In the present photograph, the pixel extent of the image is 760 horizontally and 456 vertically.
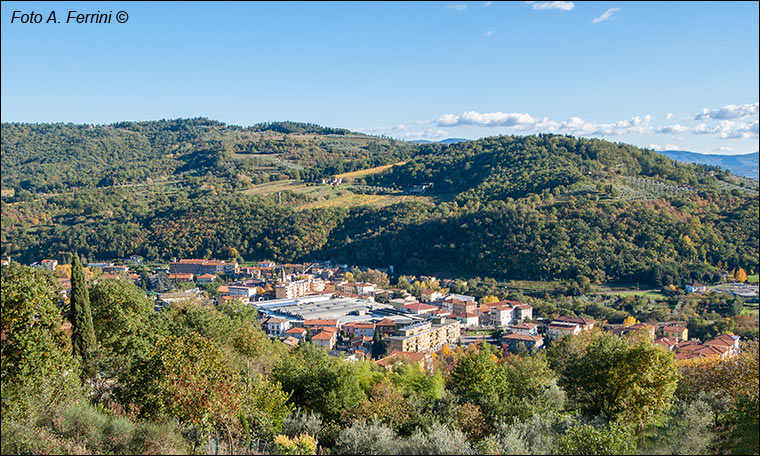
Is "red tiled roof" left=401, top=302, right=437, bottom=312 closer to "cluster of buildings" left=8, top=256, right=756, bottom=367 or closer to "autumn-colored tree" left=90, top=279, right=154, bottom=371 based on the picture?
"cluster of buildings" left=8, top=256, right=756, bottom=367

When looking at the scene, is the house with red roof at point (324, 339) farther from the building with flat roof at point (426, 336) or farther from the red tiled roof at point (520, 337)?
the red tiled roof at point (520, 337)

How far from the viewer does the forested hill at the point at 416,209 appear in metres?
46.9

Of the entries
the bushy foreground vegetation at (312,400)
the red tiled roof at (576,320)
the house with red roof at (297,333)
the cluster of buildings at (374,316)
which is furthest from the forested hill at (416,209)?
the bushy foreground vegetation at (312,400)

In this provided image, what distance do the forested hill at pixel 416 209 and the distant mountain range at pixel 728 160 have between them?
101 feet

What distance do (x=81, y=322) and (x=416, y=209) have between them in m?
55.0

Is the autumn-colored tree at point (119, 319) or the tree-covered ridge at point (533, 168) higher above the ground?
the tree-covered ridge at point (533, 168)

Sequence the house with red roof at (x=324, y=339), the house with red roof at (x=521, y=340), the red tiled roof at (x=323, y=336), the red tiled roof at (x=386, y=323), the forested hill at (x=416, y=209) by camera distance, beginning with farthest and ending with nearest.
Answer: the forested hill at (x=416, y=209) < the red tiled roof at (x=386, y=323) < the red tiled roof at (x=323, y=336) < the house with red roof at (x=324, y=339) < the house with red roof at (x=521, y=340)

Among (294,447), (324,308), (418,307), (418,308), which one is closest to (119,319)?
(294,447)

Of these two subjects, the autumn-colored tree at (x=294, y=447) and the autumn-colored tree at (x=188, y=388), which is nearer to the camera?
the autumn-colored tree at (x=294, y=447)

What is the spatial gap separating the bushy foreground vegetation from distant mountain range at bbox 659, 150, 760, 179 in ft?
292

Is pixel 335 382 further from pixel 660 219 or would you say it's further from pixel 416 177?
pixel 416 177

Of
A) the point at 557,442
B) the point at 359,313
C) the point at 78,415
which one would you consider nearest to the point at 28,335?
the point at 78,415

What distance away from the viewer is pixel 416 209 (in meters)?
66.8

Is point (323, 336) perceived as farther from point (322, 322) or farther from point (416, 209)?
point (416, 209)
